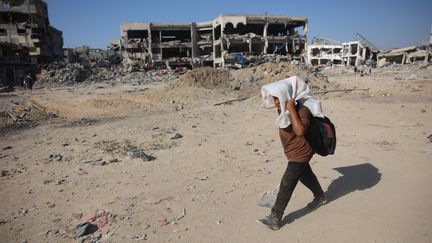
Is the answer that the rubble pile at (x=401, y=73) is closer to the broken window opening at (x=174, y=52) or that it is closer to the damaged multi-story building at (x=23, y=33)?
the broken window opening at (x=174, y=52)

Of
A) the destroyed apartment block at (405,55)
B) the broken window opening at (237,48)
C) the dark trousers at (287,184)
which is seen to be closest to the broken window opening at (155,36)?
the broken window opening at (237,48)

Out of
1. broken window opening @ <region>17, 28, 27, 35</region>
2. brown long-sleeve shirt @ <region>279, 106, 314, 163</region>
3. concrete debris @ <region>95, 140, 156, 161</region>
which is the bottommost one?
concrete debris @ <region>95, 140, 156, 161</region>

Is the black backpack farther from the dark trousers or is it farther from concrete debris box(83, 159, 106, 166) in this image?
concrete debris box(83, 159, 106, 166)

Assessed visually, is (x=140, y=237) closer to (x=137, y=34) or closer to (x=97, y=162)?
(x=97, y=162)

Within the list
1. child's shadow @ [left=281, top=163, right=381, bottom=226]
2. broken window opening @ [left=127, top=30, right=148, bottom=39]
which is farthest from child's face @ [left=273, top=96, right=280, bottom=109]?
broken window opening @ [left=127, top=30, right=148, bottom=39]

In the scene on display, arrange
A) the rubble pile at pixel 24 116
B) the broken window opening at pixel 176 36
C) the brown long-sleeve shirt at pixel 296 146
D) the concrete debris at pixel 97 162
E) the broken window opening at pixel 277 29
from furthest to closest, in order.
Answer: the broken window opening at pixel 176 36 < the broken window opening at pixel 277 29 < the rubble pile at pixel 24 116 < the concrete debris at pixel 97 162 < the brown long-sleeve shirt at pixel 296 146

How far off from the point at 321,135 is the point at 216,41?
110ft

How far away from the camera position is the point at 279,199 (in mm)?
2994

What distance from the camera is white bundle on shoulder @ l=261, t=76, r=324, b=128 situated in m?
2.74

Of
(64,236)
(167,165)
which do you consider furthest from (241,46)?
(64,236)

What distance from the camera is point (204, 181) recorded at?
4.43 m

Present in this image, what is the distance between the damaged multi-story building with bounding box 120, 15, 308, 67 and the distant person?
95.2 feet

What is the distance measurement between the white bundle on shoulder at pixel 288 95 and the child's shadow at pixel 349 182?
112cm

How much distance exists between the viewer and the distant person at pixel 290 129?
2730mm
